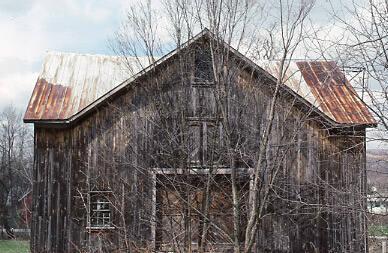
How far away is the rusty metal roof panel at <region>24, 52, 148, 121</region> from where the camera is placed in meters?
16.2

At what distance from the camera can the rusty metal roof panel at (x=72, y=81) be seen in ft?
53.1

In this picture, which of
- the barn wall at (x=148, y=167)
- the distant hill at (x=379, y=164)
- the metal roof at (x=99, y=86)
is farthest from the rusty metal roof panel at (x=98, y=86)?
the distant hill at (x=379, y=164)

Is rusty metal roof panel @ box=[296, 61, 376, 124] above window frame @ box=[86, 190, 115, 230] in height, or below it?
above

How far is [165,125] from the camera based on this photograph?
49.9 ft

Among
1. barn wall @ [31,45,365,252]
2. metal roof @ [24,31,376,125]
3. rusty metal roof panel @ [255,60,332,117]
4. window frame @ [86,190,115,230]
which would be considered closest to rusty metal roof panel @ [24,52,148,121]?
metal roof @ [24,31,376,125]

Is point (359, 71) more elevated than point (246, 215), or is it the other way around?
point (359, 71)

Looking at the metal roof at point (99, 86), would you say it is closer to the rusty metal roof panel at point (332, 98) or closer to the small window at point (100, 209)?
the rusty metal roof panel at point (332, 98)

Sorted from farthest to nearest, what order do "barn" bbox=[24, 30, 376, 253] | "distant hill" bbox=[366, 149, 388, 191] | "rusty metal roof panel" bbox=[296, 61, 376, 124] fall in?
1. "rusty metal roof panel" bbox=[296, 61, 376, 124]
2. "barn" bbox=[24, 30, 376, 253]
3. "distant hill" bbox=[366, 149, 388, 191]

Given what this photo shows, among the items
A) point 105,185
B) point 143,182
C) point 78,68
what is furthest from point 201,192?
point 78,68

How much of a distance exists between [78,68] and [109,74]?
3.56 ft

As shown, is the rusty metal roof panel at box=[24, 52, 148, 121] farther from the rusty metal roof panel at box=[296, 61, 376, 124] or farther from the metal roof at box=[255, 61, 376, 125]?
the rusty metal roof panel at box=[296, 61, 376, 124]

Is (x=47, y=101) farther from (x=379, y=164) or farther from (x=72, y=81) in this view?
(x=379, y=164)

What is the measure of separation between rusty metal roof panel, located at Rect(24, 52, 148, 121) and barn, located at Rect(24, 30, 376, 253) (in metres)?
0.06

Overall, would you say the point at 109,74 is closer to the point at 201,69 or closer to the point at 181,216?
the point at 201,69
